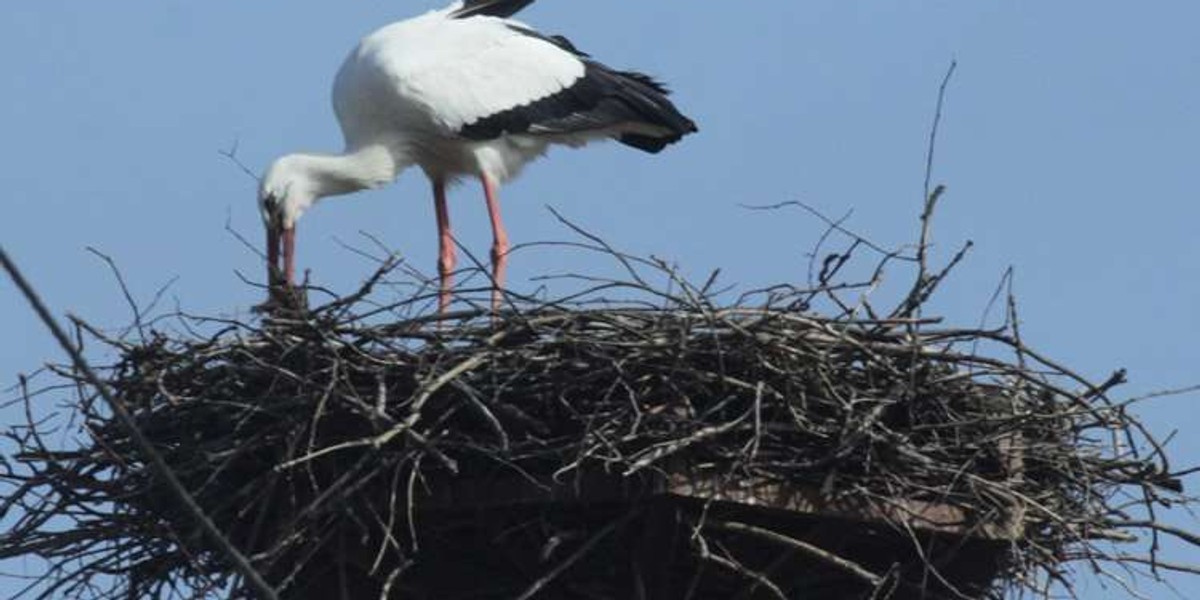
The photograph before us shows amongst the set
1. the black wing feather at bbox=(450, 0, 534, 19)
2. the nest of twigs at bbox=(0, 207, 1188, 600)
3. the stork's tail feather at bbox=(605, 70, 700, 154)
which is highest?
the black wing feather at bbox=(450, 0, 534, 19)

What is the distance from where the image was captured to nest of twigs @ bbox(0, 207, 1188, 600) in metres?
7.35

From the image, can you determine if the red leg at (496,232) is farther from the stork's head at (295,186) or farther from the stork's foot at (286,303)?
the stork's foot at (286,303)

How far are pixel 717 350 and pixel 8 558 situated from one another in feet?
6.93

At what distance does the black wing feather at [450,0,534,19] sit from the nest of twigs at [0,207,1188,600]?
3.38m

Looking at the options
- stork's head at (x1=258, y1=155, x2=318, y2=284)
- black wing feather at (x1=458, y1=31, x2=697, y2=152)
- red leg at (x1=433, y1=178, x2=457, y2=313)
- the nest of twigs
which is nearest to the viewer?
the nest of twigs

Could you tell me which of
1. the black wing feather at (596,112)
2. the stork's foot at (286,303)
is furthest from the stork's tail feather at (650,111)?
the stork's foot at (286,303)

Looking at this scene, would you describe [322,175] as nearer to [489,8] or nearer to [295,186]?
[295,186]

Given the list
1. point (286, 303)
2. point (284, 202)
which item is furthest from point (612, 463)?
point (284, 202)

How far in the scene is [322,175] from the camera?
1032 centimetres

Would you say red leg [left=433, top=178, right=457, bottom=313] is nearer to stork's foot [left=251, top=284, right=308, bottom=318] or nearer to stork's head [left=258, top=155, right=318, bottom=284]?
stork's head [left=258, top=155, right=318, bottom=284]

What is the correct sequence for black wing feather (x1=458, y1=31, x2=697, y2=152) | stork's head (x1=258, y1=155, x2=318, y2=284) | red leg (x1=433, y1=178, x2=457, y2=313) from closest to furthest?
stork's head (x1=258, y1=155, x2=318, y2=284) → black wing feather (x1=458, y1=31, x2=697, y2=152) → red leg (x1=433, y1=178, x2=457, y2=313)

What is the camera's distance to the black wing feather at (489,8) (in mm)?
11055

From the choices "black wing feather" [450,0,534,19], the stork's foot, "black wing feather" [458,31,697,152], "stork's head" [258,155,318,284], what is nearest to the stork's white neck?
"stork's head" [258,155,318,284]

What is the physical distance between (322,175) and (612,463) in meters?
3.42
